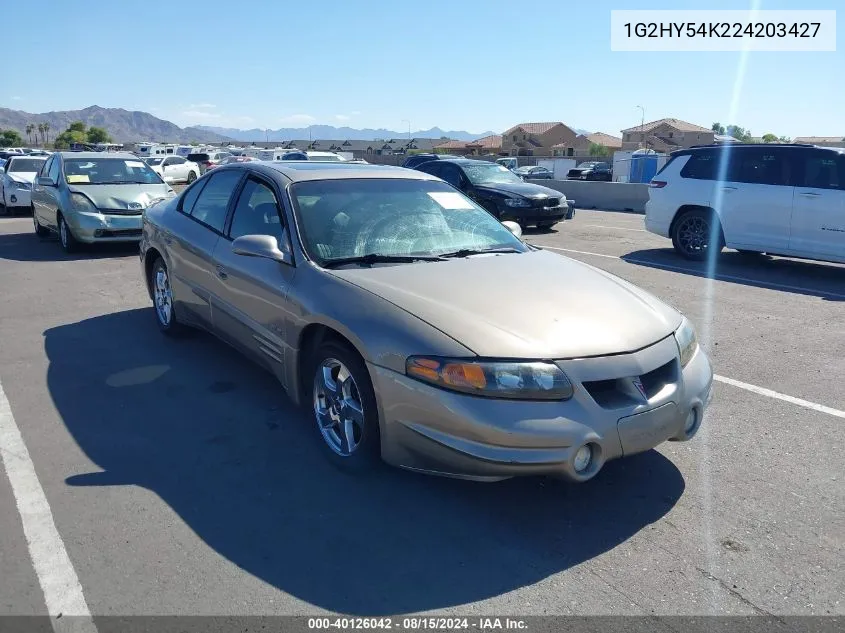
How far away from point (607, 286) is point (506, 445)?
4.63 ft

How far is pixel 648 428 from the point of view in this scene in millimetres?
3262

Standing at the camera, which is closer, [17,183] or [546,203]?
[546,203]

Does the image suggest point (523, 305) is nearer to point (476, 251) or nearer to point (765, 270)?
point (476, 251)

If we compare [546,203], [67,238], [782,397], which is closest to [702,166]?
[546,203]

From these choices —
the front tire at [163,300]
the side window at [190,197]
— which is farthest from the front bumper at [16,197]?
the side window at [190,197]

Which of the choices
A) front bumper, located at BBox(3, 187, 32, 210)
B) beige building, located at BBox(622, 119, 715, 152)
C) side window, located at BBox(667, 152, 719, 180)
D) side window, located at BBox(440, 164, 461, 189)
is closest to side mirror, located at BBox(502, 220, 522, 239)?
side window, located at BBox(667, 152, 719, 180)

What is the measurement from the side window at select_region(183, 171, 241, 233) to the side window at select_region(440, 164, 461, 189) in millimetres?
9563

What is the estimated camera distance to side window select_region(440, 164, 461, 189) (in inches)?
590

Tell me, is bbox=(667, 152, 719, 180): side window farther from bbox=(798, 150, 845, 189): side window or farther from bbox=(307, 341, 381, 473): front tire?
bbox=(307, 341, 381, 473): front tire

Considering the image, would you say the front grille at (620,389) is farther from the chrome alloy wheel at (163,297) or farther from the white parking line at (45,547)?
the chrome alloy wheel at (163,297)

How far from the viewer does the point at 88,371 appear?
5457 mm

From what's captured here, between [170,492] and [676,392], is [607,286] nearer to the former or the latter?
[676,392]

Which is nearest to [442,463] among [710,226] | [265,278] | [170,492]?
[170,492]

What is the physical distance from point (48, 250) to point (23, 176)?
7401mm
